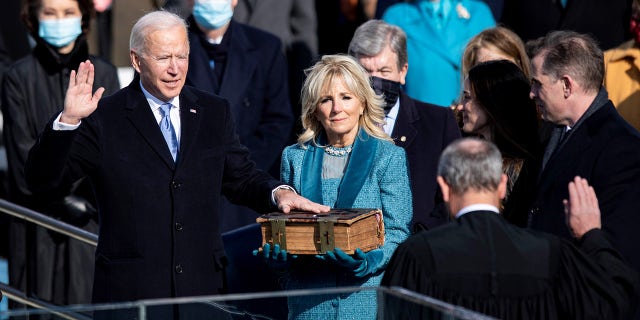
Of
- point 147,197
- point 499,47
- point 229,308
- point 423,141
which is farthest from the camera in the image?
point 499,47

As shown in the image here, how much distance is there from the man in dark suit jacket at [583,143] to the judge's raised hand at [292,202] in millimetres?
987

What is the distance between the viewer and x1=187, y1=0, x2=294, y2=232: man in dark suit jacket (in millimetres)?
8328

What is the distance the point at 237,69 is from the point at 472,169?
3.75m

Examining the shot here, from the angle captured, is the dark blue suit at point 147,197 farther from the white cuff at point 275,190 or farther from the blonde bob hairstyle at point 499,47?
the blonde bob hairstyle at point 499,47

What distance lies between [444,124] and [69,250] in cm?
253

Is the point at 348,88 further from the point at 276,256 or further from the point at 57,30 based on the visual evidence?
the point at 57,30

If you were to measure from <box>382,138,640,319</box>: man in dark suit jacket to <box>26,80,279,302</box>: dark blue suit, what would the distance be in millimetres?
1280

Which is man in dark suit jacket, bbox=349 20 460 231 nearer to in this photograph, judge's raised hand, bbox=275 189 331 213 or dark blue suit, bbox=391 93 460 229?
dark blue suit, bbox=391 93 460 229

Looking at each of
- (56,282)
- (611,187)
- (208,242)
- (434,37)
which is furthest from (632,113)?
(56,282)

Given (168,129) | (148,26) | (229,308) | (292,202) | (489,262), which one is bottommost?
(229,308)

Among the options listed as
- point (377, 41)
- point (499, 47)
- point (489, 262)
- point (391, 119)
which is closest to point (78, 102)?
point (489, 262)

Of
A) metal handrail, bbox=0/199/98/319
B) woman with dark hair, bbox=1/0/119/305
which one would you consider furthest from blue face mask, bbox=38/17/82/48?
metal handrail, bbox=0/199/98/319

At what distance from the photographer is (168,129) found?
19.9 ft

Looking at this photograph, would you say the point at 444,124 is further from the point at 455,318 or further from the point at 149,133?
the point at 455,318
